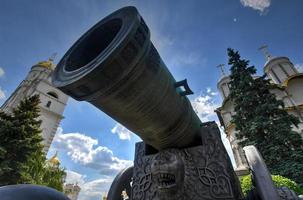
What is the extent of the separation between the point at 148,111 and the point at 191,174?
1.04 metres

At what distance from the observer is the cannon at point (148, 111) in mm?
1294

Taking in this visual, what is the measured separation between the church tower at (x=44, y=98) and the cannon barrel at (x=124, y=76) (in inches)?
1075

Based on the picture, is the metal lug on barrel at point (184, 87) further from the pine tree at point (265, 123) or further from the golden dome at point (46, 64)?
the golden dome at point (46, 64)

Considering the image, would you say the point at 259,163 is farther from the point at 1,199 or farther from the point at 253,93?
the point at 253,93

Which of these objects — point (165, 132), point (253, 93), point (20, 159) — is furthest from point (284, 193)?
point (20, 159)

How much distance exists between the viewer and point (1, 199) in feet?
4.48

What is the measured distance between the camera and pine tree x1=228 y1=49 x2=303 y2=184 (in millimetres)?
9820

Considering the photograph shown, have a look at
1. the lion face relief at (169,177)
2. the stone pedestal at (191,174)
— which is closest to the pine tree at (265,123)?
the stone pedestal at (191,174)

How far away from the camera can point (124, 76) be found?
131 centimetres

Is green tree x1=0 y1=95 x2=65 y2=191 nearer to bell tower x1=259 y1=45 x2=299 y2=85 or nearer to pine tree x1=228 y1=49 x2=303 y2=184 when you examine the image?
pine tree x1=228 y1=49 x2=303 y2=184

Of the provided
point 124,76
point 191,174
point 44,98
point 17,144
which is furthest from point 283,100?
point 44,98

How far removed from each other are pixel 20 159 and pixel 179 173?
49.9 ft

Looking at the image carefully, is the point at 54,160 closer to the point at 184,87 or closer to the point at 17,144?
the point at 17,144

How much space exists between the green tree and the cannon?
45.6ft
